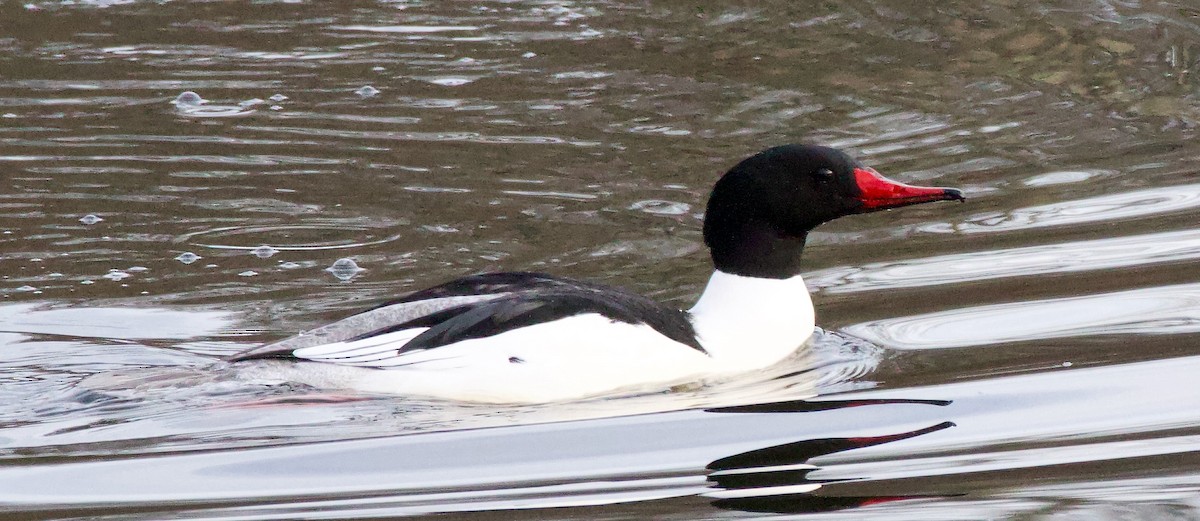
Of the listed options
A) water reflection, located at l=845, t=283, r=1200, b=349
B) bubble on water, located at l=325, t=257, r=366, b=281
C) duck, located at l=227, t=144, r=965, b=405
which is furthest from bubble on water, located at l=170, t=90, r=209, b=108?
water reflection, located at l=845, t=283, r=1200, b=349

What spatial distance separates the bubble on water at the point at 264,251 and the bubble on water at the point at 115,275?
595mm

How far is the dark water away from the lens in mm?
4617

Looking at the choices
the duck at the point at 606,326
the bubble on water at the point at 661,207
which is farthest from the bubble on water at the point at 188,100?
the duck at the point at 606,326

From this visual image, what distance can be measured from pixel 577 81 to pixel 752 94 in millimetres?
Result: 1112

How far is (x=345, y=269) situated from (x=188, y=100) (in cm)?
278

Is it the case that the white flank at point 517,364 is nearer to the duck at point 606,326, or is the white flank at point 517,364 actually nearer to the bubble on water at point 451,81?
the duck at point 606,326

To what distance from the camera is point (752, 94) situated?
Answer: 991cm

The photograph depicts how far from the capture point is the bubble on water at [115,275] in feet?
23.5

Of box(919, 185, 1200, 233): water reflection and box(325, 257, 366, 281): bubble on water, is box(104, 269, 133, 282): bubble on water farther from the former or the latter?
box(919, 185, 1200, 233): water reflection

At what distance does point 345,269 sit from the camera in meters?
7.34

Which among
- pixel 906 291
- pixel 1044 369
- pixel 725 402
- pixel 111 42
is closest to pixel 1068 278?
pixel 906 291

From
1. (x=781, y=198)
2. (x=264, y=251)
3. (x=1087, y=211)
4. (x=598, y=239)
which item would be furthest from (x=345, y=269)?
(x=1087, y=211)

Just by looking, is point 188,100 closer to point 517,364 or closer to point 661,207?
point 661,207

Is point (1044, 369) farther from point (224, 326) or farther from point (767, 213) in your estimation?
point (224, 326)
